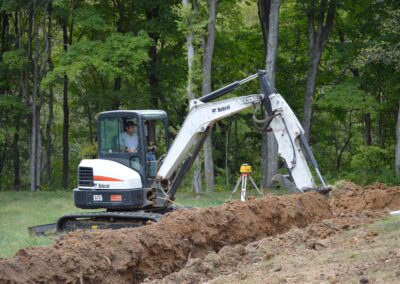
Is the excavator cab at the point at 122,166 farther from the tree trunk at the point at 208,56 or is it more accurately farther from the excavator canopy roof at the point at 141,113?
the tree trunk at the point at 208,56

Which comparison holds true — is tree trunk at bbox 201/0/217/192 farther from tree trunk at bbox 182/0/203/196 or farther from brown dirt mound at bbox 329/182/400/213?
brown dirt mound at bbox 329/182/400/213

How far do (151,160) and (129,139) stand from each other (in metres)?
0.64

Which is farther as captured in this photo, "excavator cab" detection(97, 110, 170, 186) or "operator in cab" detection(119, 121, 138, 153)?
"operator in cab" detection(119, 121, 138, 153)

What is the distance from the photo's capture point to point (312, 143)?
4022 centimetres

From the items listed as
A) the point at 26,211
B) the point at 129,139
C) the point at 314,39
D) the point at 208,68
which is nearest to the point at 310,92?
the point at 314,39

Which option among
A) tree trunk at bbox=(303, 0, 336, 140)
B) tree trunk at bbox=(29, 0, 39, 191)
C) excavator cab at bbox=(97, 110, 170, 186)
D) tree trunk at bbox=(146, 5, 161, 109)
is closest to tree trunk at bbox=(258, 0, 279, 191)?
tree trunk at bbox=(303, 0, 336, 140)

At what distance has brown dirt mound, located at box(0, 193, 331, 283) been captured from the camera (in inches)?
378

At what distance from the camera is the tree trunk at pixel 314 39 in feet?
96.8

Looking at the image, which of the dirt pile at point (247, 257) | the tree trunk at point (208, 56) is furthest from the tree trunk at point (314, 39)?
the dirt pile at point (247, 257)

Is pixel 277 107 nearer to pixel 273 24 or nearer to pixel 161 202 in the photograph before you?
pixel 161 202

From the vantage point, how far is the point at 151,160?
1542cm

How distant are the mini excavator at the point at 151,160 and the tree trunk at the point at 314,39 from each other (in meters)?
14.3

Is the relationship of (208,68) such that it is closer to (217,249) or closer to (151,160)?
(151,160)

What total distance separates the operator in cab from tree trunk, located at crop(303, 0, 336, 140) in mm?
15243
